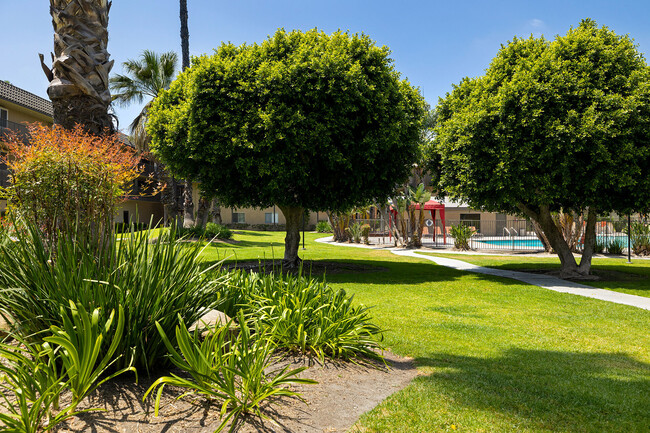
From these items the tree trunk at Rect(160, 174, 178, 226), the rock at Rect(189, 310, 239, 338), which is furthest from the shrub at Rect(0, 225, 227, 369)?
the tree trunk at Rect(160, 174, 178, 226)

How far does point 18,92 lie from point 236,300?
25604 millimetres

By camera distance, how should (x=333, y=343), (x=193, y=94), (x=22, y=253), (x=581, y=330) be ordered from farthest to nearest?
1. (x=193, y=94)
2. (x=581, y=330)
3. (x=333, y=343)
4. (x=22, y=253)

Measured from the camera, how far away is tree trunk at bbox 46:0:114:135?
11.6m

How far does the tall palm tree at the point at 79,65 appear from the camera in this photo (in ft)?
38.1

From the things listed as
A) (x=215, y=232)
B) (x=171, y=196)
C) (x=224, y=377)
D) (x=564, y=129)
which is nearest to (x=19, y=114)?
(x=171, y=196)

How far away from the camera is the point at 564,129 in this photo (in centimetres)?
1216

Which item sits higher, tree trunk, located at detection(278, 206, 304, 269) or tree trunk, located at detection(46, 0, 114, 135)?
tree trunk, located at detection(46, 0, 114, 135)

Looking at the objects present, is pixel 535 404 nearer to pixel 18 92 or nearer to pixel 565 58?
pixel 565 58

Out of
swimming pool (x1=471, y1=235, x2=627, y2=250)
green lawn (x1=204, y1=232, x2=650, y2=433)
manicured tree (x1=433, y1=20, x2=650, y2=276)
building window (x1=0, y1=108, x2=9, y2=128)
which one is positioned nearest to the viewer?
green lawn (x1=204, y1=232, x2=650, y2=433)

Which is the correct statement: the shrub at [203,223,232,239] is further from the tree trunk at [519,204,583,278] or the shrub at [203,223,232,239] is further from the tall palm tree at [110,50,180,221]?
the tree trunk at [519,204,583,278]

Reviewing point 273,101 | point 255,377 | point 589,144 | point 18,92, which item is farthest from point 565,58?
point 18,92

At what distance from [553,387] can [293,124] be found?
30.8 feet

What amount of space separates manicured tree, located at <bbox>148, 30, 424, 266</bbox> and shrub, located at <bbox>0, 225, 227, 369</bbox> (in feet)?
27.3

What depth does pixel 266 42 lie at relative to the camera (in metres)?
14.0
